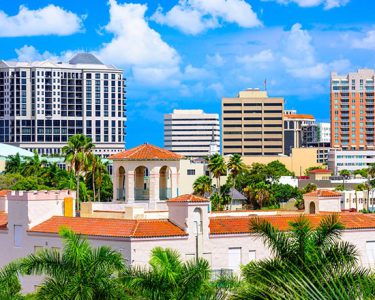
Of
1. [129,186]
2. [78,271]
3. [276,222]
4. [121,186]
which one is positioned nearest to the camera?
[78,271]

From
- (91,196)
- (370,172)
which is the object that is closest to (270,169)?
(370,172)

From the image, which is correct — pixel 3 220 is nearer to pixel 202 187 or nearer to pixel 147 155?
pixel 147 155

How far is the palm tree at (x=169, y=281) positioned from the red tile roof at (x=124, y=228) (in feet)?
59.8

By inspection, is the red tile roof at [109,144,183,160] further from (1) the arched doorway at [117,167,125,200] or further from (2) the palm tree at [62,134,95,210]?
(2) the palm tree at [62,134,95,210]

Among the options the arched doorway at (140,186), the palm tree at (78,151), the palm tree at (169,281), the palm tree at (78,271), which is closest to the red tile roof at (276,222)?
the arched doorway at (140,186)

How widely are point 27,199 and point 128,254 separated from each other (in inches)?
369

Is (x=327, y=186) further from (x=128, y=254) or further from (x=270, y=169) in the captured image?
(x=128, y=254)

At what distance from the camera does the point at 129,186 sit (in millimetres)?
57812

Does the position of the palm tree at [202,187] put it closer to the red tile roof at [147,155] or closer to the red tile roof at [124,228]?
the red tile roof at [147,155]

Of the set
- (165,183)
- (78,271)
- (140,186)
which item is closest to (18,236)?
(140,186)

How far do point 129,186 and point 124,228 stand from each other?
782 cm

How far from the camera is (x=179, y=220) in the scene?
50.9m

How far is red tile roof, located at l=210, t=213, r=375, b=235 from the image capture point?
5250 centimetres

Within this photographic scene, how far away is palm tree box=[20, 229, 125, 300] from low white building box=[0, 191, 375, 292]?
52.2 feet
